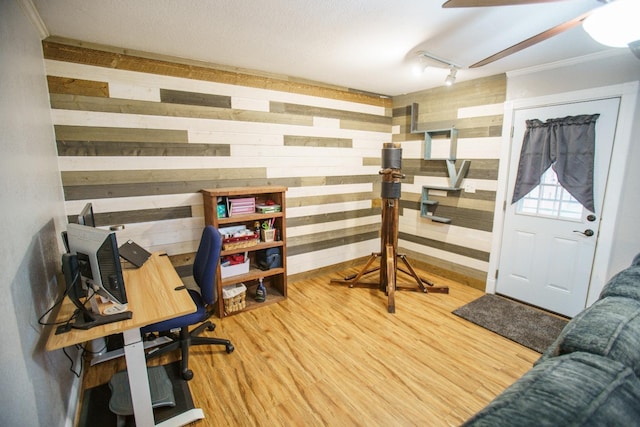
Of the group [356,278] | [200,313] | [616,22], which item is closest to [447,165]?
[356,278]

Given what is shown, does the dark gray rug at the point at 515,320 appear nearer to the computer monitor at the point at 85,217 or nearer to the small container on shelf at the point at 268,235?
the small container on shelf at the point at 268,235

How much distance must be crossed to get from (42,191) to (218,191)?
46.8 inches

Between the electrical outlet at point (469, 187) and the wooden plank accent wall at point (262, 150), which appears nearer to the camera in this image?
the wooden plank accent wall at point (262, 150)

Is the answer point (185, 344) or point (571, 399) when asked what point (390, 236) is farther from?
point (571, 399)

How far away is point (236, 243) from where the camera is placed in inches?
114

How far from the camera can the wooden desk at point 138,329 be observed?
4.54 feet

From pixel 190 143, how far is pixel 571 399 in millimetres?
2976

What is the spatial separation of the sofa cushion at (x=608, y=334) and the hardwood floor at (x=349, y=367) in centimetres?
121

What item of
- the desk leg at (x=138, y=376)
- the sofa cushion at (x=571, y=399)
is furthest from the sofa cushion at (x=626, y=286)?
the desk leg at (x=138, y=376)

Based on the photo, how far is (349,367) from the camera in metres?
2.20

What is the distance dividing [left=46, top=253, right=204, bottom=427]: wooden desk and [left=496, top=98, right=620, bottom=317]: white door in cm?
324

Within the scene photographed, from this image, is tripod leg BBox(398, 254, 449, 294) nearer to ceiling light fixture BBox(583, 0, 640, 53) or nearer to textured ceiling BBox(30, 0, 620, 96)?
textured ceiling BBox(30, 0, 620, 96)

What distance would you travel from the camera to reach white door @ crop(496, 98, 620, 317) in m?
2.54

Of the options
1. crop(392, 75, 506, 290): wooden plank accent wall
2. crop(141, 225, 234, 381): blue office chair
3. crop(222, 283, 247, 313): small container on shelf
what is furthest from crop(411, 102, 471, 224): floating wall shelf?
crop(141, 225, 234, 381): blue office chair
